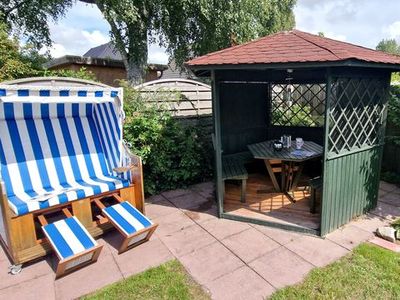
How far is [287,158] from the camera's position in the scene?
172 inches

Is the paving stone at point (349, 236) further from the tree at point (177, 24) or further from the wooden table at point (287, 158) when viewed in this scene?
the tree at point (177, 24)

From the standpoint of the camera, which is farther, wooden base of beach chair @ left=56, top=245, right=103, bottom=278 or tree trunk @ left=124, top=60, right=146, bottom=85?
tree trunk @ left=124, top=60, right=146, bottom=85

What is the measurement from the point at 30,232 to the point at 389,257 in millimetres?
4136

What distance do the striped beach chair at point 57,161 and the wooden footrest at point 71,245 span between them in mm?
50

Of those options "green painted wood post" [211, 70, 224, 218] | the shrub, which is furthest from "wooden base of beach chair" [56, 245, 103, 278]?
the shrub

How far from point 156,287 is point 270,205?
2.46m

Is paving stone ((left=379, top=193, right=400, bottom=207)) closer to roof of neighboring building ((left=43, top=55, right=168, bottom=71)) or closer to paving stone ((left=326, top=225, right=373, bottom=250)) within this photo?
paving stone ((left=326, top=225, right=373, bottom=250))

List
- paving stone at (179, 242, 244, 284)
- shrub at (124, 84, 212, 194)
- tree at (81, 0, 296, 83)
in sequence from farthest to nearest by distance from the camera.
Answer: tree at (81, 0, 296, 83) → shrub at (124, 84, 212, 194) → paving stone at (179, 242, 244, 284)

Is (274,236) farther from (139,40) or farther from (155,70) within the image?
(155,70)

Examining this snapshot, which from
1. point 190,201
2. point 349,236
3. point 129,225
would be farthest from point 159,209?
point 349,236

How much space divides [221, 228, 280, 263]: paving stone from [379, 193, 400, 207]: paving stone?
2543mm

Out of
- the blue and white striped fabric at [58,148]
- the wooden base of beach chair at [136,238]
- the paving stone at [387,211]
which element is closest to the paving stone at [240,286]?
the wooden base of beach chair at [136,238]

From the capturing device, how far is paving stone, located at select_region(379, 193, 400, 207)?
180 inches

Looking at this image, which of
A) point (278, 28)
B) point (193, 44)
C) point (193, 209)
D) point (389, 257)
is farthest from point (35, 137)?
A: point (278, 28)
